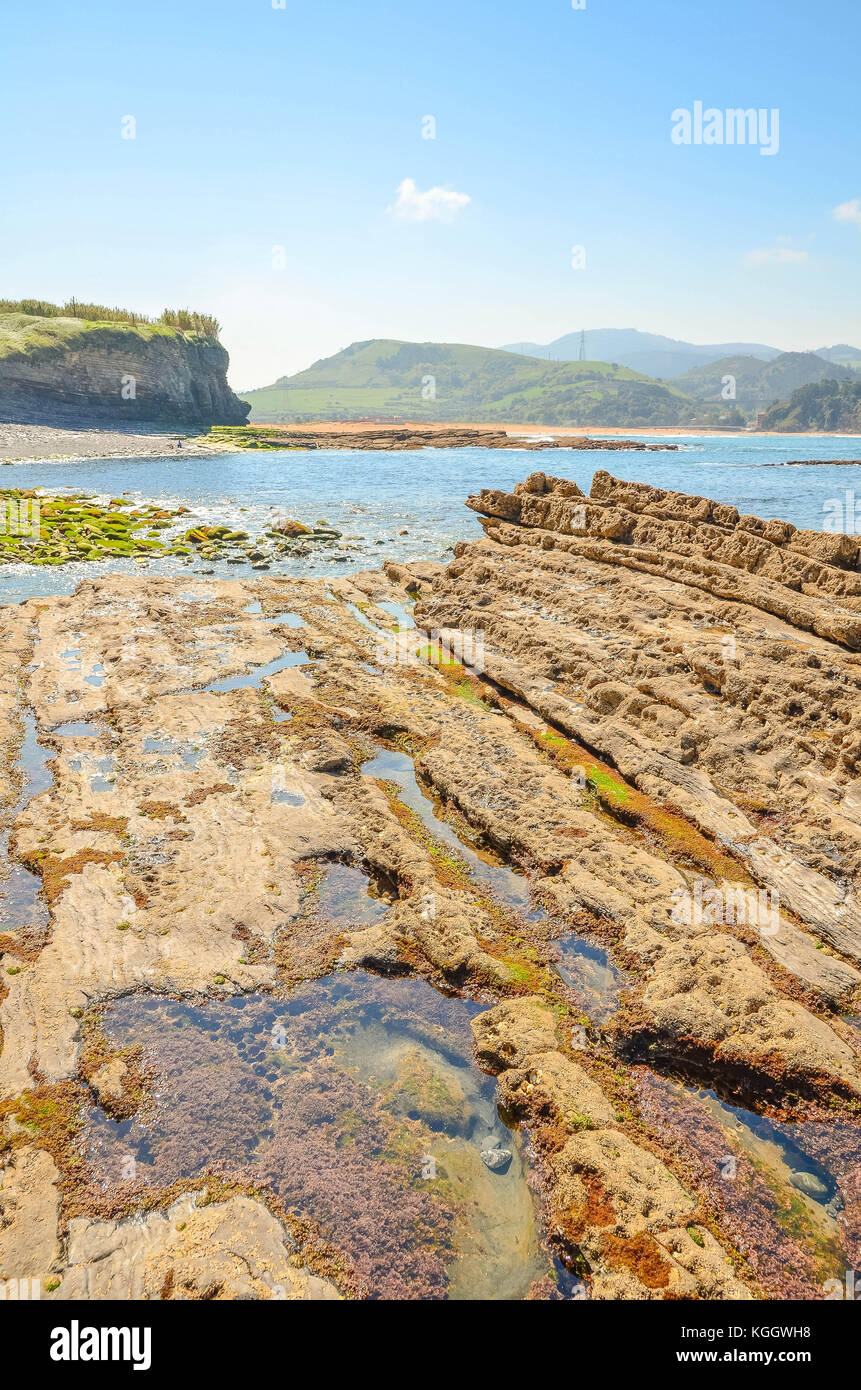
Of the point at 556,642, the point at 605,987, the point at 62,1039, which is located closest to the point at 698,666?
the point at 556,642

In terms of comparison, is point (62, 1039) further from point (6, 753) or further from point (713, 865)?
point (713, 865)

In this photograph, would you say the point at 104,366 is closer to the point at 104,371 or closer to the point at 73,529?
the point at 104,371

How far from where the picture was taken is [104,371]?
86688 mm

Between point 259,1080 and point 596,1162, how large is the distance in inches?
132

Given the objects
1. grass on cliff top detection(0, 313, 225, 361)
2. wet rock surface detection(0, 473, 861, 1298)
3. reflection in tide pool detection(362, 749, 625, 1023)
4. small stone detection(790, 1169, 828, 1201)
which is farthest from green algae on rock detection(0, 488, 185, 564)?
grass on cliff top detection(0, 313, 225, 361)

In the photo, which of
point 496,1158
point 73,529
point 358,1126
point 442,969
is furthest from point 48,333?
point 496,1158

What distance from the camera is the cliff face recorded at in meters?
78.9

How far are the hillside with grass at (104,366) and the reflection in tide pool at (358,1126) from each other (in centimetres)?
8564

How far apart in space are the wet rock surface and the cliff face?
77.1m

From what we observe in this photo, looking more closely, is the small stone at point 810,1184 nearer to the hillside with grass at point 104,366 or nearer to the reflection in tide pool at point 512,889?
the reflection in tide pool at point 512,889

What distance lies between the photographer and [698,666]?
15.2 m

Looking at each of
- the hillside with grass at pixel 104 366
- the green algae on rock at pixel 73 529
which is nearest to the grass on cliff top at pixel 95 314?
the hillside with grass at pixel 104 366

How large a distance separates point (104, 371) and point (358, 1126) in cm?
9772

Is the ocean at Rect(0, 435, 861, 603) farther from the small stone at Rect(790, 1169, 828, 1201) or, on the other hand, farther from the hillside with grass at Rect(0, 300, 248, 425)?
the small stone at Rect(790, 1169, 828, 1201)
